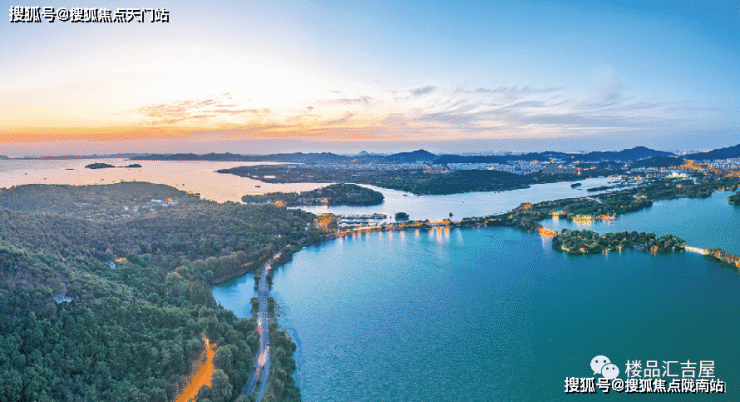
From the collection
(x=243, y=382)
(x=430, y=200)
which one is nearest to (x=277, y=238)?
(x=243, y=382)

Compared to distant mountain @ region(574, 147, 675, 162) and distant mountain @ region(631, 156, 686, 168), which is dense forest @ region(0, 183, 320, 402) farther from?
distant mountain @ region(574, 147, 675, 162)

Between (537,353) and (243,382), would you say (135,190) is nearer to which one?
(243,382)

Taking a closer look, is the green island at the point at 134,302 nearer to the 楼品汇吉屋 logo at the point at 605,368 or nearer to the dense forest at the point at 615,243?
the dense forest at the point at 615,243

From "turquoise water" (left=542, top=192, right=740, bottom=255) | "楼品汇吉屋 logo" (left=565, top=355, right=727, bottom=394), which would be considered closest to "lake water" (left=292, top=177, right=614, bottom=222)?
"turquoise water" (left=542, top=192, right=740, bottom=255)

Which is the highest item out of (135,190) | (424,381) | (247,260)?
(135,190)

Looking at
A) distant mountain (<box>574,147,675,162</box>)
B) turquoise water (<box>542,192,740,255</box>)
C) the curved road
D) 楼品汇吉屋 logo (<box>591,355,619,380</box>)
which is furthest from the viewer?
distant mountain (<box>574,147,675,162</box>)

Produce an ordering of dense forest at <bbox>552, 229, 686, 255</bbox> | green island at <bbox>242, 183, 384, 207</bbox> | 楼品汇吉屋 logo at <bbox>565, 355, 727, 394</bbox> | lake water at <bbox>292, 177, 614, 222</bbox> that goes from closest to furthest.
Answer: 楼品汇吉屋 logo at <bbox>565, 355, 727, 394</bbox>
dense forest at <bbox>552, 229, 686, 255</bbox>
lake water at <bbox>292, 177, 614, 222</bbox>
green island at <bbox>242, 183, 384, 207</bbox>

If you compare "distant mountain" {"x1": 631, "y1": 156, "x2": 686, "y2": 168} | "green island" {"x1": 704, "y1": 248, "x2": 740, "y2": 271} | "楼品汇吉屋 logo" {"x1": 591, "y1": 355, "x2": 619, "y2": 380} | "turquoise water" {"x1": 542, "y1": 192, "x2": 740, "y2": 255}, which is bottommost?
"楼品汇吉屋 logo" {"x1": 591, "y1": 355, "x2": 619, "y2": 380}

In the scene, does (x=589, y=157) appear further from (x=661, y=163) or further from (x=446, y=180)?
(x=446, y=180)
